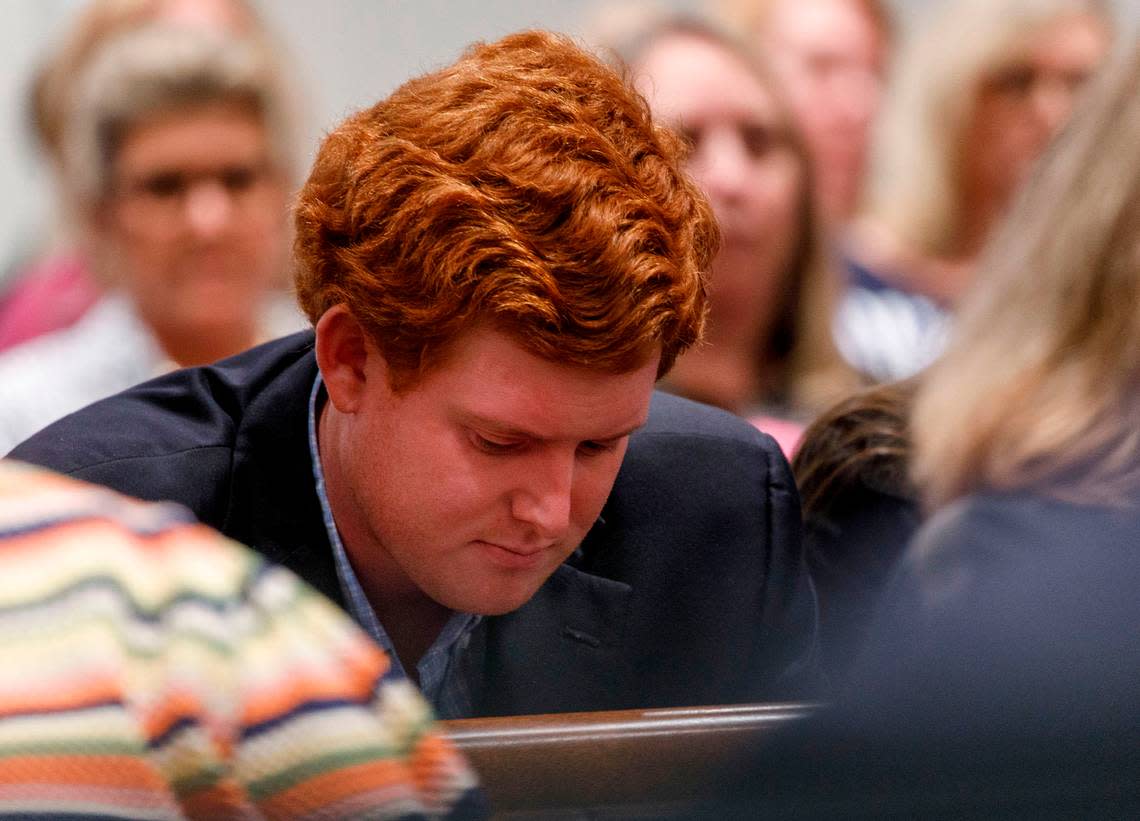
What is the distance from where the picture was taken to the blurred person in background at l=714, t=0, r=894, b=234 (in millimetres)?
3537

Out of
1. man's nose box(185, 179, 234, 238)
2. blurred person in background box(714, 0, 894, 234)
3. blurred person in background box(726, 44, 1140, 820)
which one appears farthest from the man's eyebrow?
blurred person in background box(714, 0, 894, 234)

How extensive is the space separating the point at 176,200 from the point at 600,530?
120 centimetres

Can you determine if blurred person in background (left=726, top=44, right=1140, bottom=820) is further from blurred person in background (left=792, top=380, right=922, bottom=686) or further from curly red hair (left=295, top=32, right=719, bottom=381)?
curly red hair (left=295, top=32, right=719, bottom=381)

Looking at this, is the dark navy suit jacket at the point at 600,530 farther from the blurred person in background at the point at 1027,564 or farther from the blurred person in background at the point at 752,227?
the blurred person in background at the point at 752,227

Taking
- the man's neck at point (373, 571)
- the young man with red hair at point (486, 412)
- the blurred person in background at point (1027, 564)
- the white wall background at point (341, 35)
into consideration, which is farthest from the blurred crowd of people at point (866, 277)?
the white wall background at point (341, 35)

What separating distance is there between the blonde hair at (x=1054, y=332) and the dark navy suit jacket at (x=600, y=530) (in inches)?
7.0

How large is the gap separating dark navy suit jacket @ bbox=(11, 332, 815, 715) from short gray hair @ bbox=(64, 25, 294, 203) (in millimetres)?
1044

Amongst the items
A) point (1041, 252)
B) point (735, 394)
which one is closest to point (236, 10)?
point (735, 394)

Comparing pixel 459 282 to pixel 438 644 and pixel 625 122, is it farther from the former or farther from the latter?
pixel 438 644

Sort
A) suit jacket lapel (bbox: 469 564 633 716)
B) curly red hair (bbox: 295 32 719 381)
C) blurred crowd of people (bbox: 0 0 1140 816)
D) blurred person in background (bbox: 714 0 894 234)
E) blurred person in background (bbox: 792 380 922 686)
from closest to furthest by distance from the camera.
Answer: blurred crowd of people (bbox: 0 0 1140 816) → curly red hair (bbox: 295 32 719 381) → suit jacket lapel (bbox: 469 564 633 716) → blurred person in background (bbox: 792 380 922 686) → blurred person in background (bbox: 714 0 894 234)

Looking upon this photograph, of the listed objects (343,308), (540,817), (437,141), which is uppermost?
(437,141)

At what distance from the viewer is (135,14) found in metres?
2.60

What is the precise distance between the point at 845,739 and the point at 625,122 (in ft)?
2.26

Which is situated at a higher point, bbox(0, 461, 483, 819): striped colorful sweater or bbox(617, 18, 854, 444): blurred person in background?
bbox(0, 461, 483, 819): striped colorful sweater
